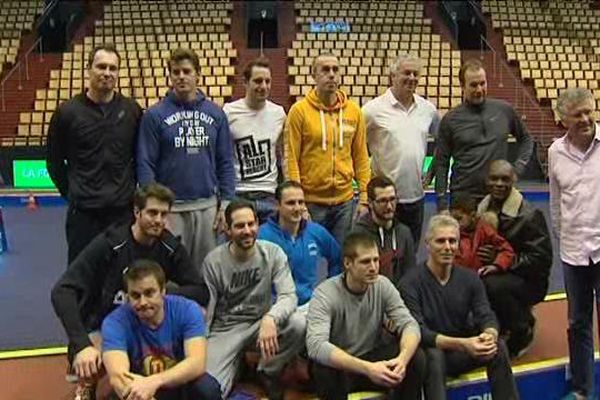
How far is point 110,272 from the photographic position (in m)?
3.44

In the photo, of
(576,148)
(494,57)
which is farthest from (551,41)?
(576,148)

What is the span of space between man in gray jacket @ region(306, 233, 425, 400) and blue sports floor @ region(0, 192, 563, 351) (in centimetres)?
196

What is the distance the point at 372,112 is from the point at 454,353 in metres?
1.47

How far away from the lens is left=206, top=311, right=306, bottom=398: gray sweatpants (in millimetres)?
3477

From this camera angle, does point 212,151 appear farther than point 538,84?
No

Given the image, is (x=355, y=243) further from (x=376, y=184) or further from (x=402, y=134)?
(x=402, y=134)

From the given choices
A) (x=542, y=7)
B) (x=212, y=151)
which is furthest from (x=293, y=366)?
(x=542, y=7)

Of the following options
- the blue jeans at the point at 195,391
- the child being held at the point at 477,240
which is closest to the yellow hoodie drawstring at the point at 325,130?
the child being held at the point at 477,240

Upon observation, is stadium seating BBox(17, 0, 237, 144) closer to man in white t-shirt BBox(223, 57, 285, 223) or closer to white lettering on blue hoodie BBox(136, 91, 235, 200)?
man in white t-shirt BBox(223, 57, 285, 223)

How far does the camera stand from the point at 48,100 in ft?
46.9

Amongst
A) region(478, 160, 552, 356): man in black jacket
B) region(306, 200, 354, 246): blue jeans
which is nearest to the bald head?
region(478, 160, 552, 356): man in black jacket

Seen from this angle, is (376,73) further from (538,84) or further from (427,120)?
(427,120)

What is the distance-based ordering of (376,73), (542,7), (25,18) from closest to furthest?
(376,73) < (25,18) < (542,7)

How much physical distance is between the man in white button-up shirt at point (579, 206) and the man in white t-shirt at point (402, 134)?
0.91 meters
